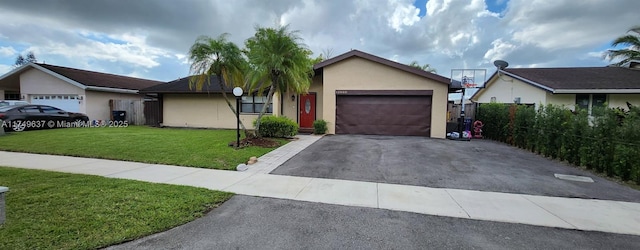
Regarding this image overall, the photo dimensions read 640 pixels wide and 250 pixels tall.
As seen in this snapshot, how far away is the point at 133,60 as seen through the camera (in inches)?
Answer: 911

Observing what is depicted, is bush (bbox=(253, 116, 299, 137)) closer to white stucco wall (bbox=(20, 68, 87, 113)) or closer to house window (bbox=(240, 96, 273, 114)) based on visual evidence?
house window (bbox=(240, 96, 273, 114))

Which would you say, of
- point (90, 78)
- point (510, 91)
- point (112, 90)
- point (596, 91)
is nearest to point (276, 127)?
point (112, 90)

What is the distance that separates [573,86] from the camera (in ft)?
45.1

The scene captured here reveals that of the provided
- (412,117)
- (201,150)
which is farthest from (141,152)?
(412,117)

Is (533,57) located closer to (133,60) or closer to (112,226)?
(112,226)

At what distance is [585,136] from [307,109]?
36.9 feet

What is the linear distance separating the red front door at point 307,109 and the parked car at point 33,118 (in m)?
13.0

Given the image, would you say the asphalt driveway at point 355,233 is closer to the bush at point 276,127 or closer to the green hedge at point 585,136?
the green hedge at point 585,136

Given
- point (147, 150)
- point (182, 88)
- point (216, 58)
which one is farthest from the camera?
point (182, 88)

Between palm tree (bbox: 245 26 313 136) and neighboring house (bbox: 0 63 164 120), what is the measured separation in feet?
43.9

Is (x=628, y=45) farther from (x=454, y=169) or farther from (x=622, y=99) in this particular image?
(x=454, y=169)

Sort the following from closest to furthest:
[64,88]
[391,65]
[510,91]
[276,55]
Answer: [276,55]
[391,65]
[64,88]
[510,91]

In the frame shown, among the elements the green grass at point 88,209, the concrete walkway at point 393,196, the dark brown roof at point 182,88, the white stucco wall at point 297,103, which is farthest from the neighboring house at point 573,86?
the dark brown roof at point 182,88

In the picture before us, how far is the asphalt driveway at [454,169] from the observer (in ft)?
17.5
